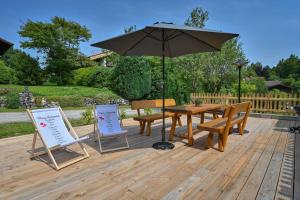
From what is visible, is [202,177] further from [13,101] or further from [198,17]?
[198,17]

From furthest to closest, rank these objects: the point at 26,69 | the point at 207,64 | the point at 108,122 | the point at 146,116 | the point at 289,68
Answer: the point at 289,68 → the point at 26,69 → the point at 207,64 → the point at 146,116 → the point at 108,122

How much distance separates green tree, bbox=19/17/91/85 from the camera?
20.2 meters

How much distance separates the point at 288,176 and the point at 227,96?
6.99 meters

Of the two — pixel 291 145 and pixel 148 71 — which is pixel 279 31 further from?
pixel 291 145

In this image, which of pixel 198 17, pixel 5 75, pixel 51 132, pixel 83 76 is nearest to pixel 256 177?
pixel 51 132

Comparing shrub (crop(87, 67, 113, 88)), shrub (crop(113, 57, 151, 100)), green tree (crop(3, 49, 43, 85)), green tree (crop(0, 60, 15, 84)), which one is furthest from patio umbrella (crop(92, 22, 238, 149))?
green tree (crop(3, 49, 43, 85))

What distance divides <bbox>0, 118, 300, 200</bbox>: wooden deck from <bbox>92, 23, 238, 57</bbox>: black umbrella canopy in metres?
2.06

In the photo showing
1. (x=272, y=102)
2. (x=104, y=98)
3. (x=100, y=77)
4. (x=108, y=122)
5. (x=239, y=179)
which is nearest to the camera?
(x=239, y=179)

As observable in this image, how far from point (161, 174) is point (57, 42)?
21.3 m

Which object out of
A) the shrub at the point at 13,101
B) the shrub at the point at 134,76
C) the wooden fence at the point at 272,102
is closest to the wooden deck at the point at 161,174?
the wooden fence at the point at 272,102

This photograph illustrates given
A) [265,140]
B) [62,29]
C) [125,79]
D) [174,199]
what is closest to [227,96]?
[265,140]

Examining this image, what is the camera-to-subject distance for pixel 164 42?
3842mm

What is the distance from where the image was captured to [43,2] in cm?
1488

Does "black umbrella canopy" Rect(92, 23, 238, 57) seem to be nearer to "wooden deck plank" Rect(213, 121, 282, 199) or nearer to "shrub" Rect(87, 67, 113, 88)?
"wooden deck plank" Rect(213, 121, 282, 199)
